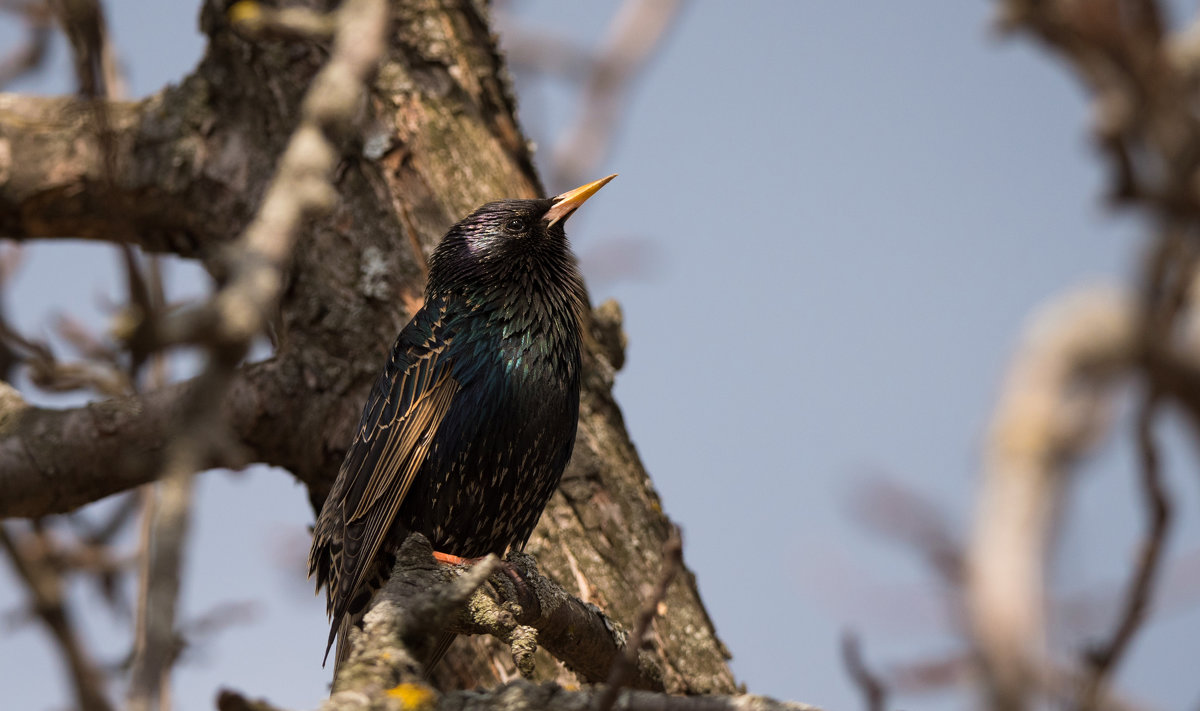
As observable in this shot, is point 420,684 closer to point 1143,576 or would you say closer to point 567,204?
point 1143,576

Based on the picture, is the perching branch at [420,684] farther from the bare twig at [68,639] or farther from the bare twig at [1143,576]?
the bare twig at [1143,576]

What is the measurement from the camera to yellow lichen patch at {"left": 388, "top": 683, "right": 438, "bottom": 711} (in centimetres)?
194

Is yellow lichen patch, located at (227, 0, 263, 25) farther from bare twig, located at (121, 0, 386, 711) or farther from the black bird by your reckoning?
bare twig, located at (121, 0, 386, 711)

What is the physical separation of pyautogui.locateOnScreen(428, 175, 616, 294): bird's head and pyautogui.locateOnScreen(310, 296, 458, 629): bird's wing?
20 cm

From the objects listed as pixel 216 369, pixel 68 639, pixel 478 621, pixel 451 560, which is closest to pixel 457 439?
pixel 451 560

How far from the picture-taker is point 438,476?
3740mm

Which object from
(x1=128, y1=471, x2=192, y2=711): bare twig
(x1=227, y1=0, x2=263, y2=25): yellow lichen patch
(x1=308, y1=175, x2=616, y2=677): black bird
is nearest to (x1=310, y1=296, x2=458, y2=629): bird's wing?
(x1=308, y1=175, x2=616, y2=677): black bird

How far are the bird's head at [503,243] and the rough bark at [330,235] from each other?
189mm

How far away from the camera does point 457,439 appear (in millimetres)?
3736

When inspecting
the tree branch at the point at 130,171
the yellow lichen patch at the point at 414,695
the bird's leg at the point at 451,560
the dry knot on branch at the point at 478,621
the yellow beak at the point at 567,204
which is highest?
the tree branch at the point at 130,171

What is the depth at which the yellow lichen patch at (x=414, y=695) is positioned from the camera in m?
1.94

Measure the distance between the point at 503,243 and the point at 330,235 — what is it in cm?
64

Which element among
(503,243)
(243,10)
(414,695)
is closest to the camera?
(414,695)

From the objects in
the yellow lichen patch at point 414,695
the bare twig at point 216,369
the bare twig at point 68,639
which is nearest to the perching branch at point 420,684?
the yellow lichen patch at point 414,695
